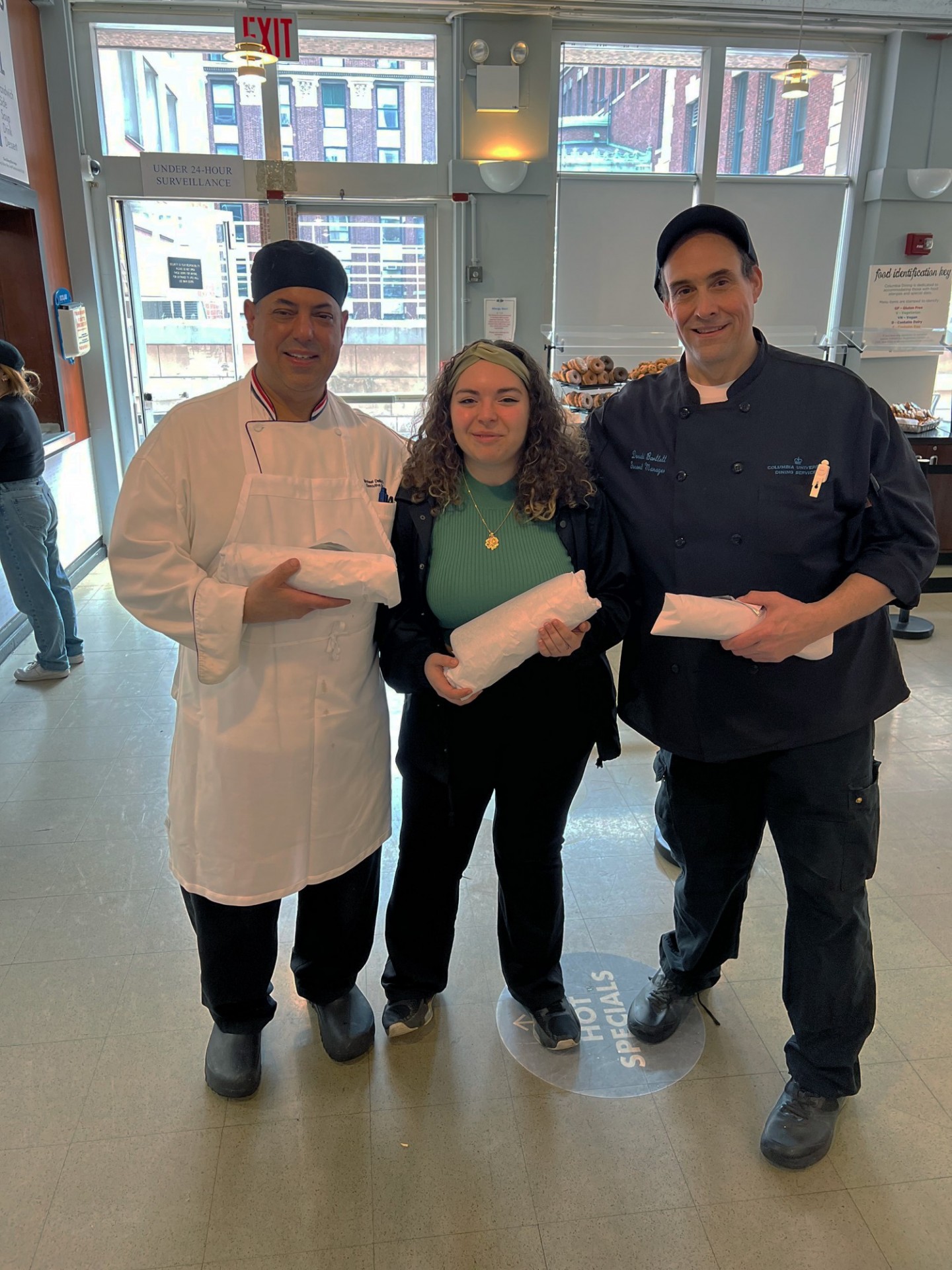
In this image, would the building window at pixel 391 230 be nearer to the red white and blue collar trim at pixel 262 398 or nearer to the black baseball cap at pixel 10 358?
the black baseball cap at pixel 10 358

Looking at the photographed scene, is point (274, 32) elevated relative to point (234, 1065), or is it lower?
elevated

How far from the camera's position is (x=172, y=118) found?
19.5 feet

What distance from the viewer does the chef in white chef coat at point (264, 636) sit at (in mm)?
1588

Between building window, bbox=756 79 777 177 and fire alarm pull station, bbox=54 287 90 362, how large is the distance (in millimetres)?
4955

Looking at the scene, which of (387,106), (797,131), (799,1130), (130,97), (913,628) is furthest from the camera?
(797,131)

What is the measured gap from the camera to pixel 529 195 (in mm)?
6152

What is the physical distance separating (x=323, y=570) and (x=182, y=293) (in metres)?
5.79

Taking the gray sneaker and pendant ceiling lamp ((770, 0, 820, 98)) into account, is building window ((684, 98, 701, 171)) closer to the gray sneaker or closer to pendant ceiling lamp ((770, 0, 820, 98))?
pendant ceiling lamp ((770, 0, 820, 98))

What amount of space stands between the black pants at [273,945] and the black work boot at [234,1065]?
3cm

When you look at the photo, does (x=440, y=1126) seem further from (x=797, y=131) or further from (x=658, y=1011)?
(x=797, y=131)

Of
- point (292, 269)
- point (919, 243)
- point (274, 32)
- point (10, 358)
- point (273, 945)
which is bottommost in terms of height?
point (273, 945)

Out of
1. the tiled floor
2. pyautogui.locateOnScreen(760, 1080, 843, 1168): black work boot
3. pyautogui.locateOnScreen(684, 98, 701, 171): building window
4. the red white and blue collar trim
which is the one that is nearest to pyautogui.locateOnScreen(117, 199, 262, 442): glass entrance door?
pyautogui.locateOnScreen(684, 98, 701, 171): building window

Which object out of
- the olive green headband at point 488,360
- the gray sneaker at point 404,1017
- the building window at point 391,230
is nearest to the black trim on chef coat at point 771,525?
the olive green headband at point 488,360

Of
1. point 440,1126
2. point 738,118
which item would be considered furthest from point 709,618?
point 738,118
